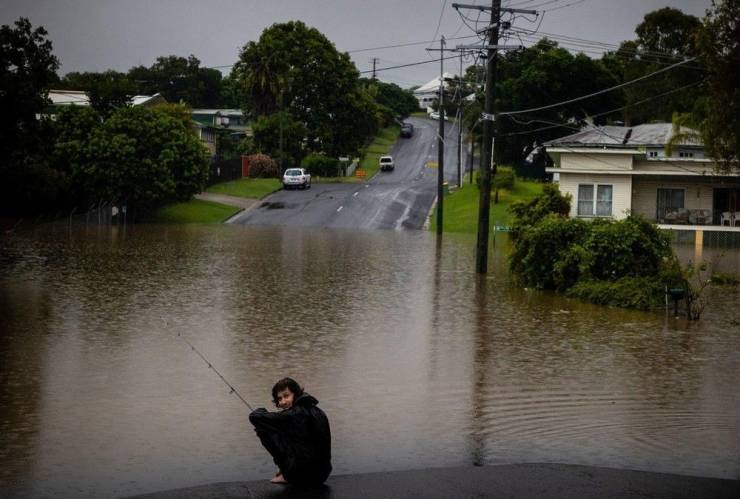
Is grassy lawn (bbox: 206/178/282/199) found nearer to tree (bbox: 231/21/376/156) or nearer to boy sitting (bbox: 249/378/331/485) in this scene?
tree (bbox: 231/21/376/156)

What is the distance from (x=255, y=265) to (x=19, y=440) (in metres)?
24.2

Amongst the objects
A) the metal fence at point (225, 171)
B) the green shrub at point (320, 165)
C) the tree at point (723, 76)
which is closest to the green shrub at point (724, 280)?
the tree at point (723, 76)

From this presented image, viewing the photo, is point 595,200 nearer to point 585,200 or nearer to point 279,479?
point 585,200

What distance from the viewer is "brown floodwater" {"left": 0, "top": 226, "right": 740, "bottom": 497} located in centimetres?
1171

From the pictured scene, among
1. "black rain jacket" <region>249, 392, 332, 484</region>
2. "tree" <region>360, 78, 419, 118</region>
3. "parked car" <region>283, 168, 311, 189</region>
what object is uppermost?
"tree" <region>360, 78, 419, 118</region>

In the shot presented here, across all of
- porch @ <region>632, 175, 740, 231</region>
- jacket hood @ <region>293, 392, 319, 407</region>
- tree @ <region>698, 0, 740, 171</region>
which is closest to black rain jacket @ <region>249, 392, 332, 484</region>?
jacket hood @ <region>293, 392, 319, 407</region>

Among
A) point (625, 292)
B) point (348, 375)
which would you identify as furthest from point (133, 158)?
point (348, 375)

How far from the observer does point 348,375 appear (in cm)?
1662

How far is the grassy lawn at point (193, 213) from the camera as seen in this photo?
6481 centimetres

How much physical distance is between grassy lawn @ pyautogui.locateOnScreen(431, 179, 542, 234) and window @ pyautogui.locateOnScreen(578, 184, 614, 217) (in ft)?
12.0

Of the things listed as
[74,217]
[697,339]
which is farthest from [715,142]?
[74,217]

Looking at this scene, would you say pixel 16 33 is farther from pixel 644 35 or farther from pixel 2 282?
pixel 644 35

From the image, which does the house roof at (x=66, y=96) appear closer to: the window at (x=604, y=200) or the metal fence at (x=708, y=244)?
the window at (x=604, y=200)

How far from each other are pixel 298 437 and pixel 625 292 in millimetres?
18785
